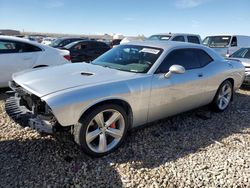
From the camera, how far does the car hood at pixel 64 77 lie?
3175 millimetres

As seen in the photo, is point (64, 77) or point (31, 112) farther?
point (64, 77)

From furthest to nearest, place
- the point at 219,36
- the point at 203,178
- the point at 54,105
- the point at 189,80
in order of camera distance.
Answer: the point at 219,36 < the point at 189,80 < the point at 203,178 < the point at 54,105

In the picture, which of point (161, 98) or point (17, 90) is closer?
point (17, 90)

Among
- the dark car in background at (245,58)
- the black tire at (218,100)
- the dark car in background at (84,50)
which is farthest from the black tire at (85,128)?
the dark car in background at (84,50)

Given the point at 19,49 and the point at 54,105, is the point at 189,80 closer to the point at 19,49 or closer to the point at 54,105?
the point at 54,105

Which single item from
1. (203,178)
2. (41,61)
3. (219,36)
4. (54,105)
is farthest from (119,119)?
(219,36)

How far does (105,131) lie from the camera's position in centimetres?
344

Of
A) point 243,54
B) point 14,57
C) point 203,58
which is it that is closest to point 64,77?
point 203,58

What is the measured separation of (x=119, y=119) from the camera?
3525 mm

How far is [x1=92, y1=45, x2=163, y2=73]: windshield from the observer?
13.1 ft

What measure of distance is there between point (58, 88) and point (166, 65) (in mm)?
1783

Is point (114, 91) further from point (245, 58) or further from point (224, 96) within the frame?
point (245, 58)

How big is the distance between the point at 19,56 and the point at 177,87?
4.00m

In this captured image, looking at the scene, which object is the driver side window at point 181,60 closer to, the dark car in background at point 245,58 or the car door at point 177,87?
the car door at point 177,87
